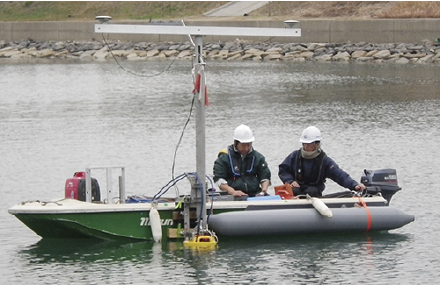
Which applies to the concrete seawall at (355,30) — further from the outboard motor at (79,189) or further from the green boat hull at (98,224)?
the green boat hull at (98,224)

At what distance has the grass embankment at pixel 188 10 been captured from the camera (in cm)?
5369

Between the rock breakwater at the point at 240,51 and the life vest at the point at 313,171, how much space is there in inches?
1381

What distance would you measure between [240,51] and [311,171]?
4344 centimetres

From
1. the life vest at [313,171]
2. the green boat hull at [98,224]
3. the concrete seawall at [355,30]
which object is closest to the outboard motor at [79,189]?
the green boat hull at [98,224]

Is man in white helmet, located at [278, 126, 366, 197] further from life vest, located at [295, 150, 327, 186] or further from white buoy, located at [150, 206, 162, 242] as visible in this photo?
white buoy, located at [150, 206, 162, 242]

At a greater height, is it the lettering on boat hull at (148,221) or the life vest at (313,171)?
the life vest at (313,171)

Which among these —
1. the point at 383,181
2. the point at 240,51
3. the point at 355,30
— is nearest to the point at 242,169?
the point at 383,181

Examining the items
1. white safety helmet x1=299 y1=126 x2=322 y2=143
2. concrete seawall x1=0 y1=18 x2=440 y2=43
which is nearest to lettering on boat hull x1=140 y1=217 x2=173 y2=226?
white safety helmet x1=299 y1=126 x2=322 y2=143

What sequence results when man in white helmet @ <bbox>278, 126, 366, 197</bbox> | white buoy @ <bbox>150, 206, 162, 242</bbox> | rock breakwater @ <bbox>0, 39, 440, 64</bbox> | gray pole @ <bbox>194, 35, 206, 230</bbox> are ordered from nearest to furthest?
1. gray pole @ <bbox>194, 35, 206, 230</bbox>
2. white buoy @ <bbox>150, 206, 162, 242</bbox>
3. man in white helmet @ <bbox>278, 126, 366, 197</bbox>
4. rock breakwater @ <bbox>0, 39, 440, 64</bbox>

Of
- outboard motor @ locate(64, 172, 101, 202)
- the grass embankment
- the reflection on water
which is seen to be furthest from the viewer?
the grass embankment

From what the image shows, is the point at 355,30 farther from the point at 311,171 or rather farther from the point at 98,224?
the point at 98,224

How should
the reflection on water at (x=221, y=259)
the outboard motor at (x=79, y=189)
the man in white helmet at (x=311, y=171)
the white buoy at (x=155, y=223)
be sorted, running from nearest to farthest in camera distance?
the reflection on water at (x=221, y=259) < the white buoy at (x=155, y=223) < the outboard motor at (x=79, y=189) < the man in white helmet at (x=311, y=171)

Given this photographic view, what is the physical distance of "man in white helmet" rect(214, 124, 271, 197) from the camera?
14.4 metres

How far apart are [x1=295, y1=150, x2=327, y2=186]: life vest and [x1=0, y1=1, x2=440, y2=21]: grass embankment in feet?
126
